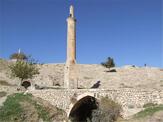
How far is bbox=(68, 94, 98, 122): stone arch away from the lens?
27605mm

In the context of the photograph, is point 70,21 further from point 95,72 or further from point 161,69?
point 161,69

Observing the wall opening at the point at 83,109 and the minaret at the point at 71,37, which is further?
the minaret at the point at 71,37

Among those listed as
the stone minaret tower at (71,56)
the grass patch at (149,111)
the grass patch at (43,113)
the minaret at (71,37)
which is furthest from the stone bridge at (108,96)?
the minaret at (71,37)

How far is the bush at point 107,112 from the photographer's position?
23406 mm

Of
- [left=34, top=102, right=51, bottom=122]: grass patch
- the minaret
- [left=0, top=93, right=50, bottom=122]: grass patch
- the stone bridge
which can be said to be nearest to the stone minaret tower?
the minaret

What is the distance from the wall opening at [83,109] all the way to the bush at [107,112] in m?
1.92

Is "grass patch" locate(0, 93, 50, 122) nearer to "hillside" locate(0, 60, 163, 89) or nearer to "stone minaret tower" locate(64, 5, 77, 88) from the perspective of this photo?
"stone minaret tower" locate(64, 5, 77, 88)

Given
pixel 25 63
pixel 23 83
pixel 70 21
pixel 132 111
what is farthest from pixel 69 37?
pixel 132 111

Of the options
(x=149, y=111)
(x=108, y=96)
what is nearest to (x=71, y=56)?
(x=108, y=96)

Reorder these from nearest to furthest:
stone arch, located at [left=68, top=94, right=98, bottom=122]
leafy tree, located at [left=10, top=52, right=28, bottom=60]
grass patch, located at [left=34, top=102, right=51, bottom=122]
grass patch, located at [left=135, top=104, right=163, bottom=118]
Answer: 1. grass patch, located at [left=135, top=104, right=163, bottom=118]
2. grass patch, located at [left=34, top=102, right=51, bottom=122]
3. stone arch, located at [left=68, top=94, right=98, bottom=122]
4. leafy tree, located at [left=10, top=52, right=28, bottom=60]

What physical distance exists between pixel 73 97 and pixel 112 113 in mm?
5149

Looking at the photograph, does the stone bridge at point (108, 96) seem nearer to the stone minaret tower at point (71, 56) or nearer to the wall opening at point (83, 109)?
the wall opening at point (83, 109)

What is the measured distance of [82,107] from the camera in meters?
32.1

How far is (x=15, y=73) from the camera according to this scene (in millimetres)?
37938
